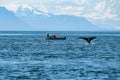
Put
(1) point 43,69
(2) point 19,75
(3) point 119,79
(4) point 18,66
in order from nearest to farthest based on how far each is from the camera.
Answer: (3) point 119,79
(2) point 19,75
(1) point 43,69
(4) point 18,66

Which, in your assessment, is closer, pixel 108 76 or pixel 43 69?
pixel 108 76

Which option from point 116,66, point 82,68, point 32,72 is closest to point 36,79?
point 32,72

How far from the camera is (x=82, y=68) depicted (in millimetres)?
64062

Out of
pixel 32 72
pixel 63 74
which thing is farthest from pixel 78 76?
pixel 32 72

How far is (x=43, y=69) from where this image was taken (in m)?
62.5

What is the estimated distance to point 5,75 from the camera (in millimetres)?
55906

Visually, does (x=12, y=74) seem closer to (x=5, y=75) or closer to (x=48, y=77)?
(x=5, y=75)

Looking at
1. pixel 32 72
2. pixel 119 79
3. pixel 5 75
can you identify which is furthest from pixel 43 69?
pixel 119 79

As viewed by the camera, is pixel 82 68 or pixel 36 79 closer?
pixel 36 79

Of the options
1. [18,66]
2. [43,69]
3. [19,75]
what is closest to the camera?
[19,75]

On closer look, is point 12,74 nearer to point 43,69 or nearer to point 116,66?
point 43,69

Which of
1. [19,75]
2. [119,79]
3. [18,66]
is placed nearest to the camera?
[119,79]

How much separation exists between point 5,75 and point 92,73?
10193 millimetres

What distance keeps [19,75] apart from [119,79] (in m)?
11.3
